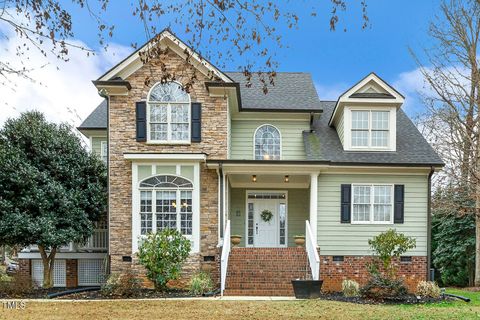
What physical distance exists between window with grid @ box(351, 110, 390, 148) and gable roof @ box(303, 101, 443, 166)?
419 millimetres

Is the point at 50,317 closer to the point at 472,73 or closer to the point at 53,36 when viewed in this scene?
the point at 53,36

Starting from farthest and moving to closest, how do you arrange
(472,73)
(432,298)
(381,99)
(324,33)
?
(472,73) < (381,99) < (432,298) < (324,33)

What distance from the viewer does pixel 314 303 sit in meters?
9.71

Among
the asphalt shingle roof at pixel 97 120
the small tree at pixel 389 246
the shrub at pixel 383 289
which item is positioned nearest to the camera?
the shrub at pixel 383 289

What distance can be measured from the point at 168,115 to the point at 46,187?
431 centimetres

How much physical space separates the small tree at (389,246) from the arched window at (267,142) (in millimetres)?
4844

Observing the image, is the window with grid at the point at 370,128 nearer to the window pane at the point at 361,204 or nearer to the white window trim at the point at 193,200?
the window pane at the point at 361,204

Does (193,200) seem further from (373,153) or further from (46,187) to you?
(373,153)

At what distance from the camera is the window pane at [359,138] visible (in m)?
14.7

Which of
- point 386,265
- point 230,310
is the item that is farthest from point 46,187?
point 386,265

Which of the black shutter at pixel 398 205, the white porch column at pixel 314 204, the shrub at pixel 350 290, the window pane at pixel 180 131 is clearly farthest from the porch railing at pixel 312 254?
the window pane at pixel 180 131

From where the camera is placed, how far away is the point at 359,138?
14.8m

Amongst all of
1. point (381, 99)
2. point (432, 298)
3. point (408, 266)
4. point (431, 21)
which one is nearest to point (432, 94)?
point (431, 21)

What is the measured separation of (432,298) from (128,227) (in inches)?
358
